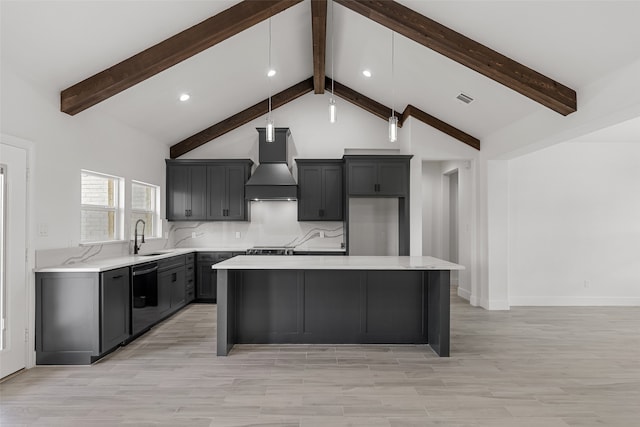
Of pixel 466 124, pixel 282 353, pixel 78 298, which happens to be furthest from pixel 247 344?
pixel 466 124

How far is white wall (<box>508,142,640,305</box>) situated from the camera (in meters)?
6.13

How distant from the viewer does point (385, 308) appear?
417 cm

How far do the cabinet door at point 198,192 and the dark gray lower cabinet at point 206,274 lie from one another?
725 millimetres

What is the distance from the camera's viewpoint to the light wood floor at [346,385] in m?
2.62

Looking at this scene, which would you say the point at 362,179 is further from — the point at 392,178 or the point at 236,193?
the point at 236,193

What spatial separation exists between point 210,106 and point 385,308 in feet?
13.5

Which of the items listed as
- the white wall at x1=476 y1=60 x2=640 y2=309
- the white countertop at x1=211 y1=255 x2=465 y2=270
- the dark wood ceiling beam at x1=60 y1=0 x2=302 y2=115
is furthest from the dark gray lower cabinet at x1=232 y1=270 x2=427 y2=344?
the dark wood ceiling beam at x1=60 y1=0 x2=302 y2=115

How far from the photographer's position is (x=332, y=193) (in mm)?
6680

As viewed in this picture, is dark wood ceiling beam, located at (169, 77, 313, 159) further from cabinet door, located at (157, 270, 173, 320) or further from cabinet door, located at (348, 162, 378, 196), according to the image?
cabinet door, located at (157, 270, 173, 320)

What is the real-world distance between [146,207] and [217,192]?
46.3 inches

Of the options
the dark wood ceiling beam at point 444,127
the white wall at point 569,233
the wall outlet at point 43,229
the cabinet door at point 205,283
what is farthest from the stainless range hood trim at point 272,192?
the white wall at point 569,233

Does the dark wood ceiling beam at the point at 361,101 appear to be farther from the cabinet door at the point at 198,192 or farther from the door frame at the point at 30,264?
the door frame at the point at 30,264

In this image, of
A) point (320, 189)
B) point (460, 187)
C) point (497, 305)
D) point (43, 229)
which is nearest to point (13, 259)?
point (43, 229)

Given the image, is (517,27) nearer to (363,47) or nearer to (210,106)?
(363,47)
